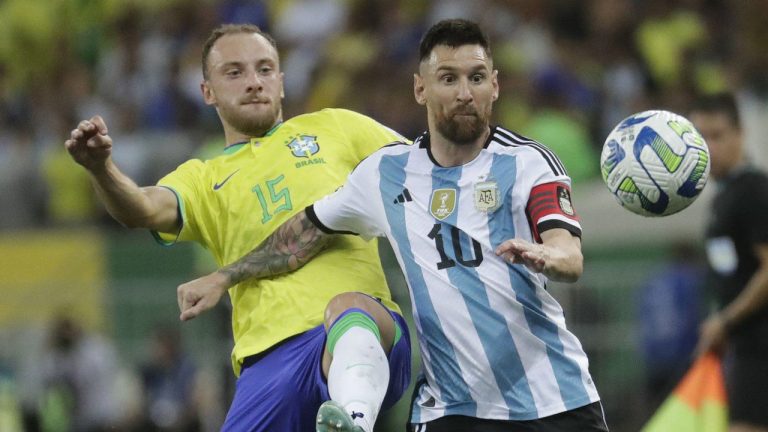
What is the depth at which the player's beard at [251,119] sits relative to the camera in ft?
22.6

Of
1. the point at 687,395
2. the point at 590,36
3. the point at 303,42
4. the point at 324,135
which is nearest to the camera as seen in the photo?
the point at 324,135

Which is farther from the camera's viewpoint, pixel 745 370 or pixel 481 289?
pixel 745 370

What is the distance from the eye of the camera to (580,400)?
558cm

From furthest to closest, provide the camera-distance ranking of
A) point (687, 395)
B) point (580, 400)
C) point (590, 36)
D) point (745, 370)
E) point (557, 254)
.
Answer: point (590, 36) < point (687, 395) < point (745, 370) < point (580, 400) < point (557, 254)

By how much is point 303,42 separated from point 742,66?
5481 millimetres

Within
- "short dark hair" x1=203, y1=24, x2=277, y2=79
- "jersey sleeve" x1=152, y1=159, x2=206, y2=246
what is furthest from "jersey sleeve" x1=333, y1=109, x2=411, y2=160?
"jersey sleeve" x1=152, y1=159, x2=206, y2=246

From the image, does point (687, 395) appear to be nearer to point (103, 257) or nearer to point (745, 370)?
point (745, 370)

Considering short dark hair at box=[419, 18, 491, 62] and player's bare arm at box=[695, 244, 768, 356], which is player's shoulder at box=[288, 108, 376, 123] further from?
player's bare arm at box=[695, 244, 768, 356]

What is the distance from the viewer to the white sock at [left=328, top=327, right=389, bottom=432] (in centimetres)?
554

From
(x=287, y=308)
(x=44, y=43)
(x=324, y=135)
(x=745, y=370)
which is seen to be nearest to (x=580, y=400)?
(x=287, y=308)

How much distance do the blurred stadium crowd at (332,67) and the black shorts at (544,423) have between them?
279 inches

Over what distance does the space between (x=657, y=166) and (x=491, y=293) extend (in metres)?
0.89

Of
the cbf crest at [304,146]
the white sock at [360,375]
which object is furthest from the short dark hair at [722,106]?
the white sock at [360,375]

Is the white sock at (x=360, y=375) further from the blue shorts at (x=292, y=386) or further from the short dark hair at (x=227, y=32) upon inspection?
the short dark hair at (x=227, y=32)
